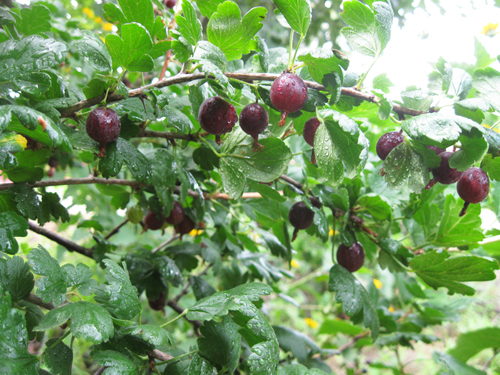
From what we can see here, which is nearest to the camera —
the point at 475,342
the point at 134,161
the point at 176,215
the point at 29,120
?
the point at 29,120

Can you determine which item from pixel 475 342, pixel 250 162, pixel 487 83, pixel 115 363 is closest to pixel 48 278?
pixel 115 363

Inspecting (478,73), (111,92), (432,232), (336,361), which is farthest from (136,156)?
(336,361)

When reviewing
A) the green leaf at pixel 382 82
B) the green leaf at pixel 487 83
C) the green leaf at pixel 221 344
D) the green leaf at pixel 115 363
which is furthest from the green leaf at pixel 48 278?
the green leaf at pixel 487 83

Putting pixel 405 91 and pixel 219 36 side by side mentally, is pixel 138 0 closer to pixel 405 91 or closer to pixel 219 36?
pixel 219 36

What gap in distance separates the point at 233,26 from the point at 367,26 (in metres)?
0.24

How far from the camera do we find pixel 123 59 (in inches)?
22.5

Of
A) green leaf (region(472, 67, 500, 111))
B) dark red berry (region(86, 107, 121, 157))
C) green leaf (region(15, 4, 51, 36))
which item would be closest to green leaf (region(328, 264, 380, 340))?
green leaf (region(472, 67, 500, 111))

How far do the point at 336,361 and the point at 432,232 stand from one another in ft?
9.80

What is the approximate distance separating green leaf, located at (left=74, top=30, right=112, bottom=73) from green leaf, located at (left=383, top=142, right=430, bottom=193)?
20.3 inches

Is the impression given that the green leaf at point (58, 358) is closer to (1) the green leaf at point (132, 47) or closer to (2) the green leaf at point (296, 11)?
(1) the green leaf at point (132, 47)

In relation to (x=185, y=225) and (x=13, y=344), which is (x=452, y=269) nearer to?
(x=185, y=225)

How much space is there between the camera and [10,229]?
1.98 ft

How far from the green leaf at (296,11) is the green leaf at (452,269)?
1.85 feet

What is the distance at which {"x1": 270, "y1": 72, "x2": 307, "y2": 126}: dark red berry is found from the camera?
543 millimetres
